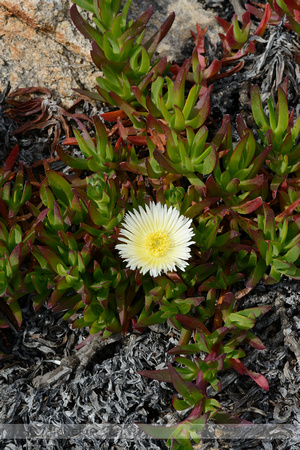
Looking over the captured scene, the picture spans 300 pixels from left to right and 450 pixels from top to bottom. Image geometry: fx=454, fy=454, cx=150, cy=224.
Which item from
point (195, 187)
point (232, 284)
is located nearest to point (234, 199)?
point (195, 187)

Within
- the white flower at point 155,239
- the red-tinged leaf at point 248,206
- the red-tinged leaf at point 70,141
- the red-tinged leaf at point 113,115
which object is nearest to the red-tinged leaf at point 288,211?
the red-tinged leaf at point 248,206

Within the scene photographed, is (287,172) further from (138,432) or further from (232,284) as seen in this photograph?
(138,432)

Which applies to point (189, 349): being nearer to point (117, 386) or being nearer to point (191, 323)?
point (191, 323)

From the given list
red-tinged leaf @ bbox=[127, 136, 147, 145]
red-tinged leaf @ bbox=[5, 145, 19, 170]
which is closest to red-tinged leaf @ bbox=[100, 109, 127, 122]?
red-tinged leaf @ bbox=[127, 136, 147, 145]

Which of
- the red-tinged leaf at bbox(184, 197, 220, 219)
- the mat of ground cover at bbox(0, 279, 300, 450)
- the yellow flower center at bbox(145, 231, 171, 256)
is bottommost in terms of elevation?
the mat of ground cover at bbox(0, 279, 300, 450)

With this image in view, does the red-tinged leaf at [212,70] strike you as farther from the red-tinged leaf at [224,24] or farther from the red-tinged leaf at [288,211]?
the red-tinged leaf at [288,211]

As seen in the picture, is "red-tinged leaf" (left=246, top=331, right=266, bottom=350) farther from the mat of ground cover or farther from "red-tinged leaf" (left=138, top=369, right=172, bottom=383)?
"red-tinged leaf" (left=138, top=369, right=172, bottom=383)
